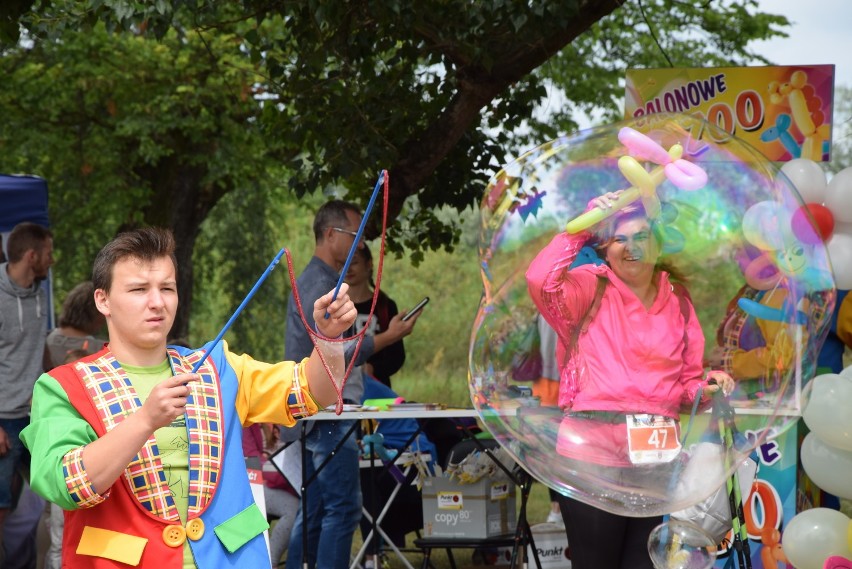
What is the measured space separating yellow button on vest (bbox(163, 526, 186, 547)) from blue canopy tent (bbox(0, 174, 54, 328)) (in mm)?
4639

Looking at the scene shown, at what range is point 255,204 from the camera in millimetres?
18031

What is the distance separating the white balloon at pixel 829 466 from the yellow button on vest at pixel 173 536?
→ 337 centimetres

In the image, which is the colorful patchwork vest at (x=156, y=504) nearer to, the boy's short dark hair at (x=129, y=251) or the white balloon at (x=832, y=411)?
the boy's short dark hair at (x=129, y=251)

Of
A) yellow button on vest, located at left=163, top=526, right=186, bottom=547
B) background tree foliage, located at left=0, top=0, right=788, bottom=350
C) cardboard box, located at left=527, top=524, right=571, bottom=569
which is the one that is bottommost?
cardboard box, located at left=527, top=524, right=571, bottom=569

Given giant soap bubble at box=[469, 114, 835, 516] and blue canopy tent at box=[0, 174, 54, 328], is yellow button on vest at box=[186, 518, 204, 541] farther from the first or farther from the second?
blue canopy tent at box=[0, 174, 54, 328]

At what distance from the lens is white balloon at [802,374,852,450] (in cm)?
486

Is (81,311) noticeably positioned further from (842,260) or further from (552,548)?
(842,260)

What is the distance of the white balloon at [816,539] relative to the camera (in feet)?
16.4

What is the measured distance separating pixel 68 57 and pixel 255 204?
5.43 meters

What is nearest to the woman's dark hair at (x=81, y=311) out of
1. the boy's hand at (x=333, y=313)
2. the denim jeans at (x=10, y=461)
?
the denim jeans at (x=10, y=461)

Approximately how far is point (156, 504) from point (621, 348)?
1380 mm

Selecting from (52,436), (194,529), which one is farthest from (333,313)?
(52,436)

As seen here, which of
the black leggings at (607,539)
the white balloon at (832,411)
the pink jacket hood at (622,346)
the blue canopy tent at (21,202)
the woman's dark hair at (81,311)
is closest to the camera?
the pink jacket hood at (622,346)

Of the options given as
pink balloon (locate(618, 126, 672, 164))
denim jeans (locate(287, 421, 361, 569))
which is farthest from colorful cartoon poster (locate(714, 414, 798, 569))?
pink balloon (locate(618, 126, 672, 164))
